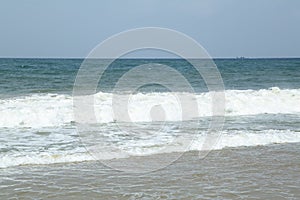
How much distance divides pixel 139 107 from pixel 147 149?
Answer: 6.58m

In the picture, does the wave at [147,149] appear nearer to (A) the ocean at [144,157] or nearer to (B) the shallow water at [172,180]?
(A) the ocean at [144,157]

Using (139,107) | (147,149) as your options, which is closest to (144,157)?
(147,149)

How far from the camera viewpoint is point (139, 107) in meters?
15.2

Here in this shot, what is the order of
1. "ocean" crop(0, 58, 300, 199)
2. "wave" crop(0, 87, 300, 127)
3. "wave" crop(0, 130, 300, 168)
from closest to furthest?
"ocean" crop(0, 58, 300, 199), "wave" crop(0, 130, 300, 168), "wave" crop(0, 87, 300, 127)

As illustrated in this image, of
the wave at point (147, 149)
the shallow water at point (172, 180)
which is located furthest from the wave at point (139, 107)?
the shallow water at point (172, 180)

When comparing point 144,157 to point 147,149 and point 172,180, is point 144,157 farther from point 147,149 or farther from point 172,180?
point 172,180

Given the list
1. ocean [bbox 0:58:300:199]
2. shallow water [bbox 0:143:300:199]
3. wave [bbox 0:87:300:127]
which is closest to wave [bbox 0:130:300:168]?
ocean [bbox 0:58:300:199]

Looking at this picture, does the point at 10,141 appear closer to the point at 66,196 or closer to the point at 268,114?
the point at 66,196

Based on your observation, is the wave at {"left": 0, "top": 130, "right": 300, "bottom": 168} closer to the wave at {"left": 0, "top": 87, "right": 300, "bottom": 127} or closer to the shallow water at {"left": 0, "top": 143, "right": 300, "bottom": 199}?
the shallow water at {"left": 0, "top": 143, "right": 300, "bottom": 199}

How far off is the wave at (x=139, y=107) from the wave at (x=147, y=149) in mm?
4036

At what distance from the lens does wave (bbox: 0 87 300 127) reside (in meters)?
12.9

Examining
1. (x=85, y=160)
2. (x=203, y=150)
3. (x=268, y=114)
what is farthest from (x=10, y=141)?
(x=268, y=114)

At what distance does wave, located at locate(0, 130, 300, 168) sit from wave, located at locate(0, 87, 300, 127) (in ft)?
13.2

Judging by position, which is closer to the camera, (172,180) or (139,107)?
(172,180)
